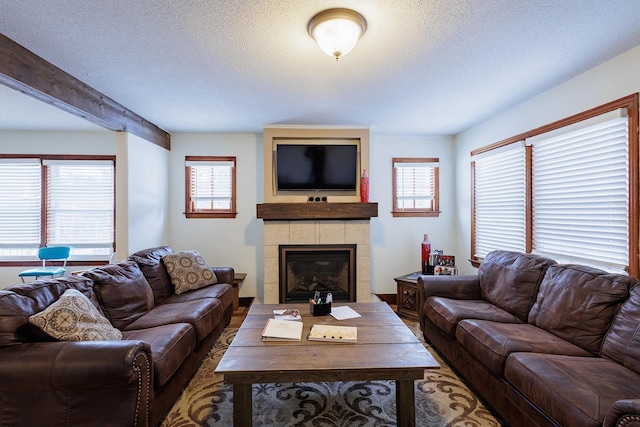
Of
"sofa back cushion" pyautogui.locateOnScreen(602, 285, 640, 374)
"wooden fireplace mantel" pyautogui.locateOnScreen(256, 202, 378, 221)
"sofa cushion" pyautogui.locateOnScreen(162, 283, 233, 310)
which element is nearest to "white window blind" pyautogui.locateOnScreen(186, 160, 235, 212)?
"wooden fireplace mantel" pyautogui.locateOnScreen(256, 202, 378, 221)

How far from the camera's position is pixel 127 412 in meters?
1.50

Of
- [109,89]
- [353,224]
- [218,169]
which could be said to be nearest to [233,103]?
[109,89]

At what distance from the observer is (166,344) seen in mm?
1930

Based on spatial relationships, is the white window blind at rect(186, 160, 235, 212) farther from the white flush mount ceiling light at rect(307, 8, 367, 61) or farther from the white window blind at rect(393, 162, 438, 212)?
the white flush mount ceiling light at rect(307, 8, 367, 61)

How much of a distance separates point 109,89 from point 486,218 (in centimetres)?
439

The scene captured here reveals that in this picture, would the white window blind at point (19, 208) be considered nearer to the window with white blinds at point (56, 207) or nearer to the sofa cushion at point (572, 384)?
the window with white blinds at point (56, 207)

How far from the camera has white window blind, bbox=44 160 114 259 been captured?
4172 millimetres

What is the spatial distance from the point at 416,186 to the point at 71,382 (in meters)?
4.24

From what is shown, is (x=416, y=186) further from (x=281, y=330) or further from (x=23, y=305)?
(x=23, y=305)

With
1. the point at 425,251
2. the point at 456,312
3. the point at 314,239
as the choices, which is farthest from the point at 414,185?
the point at 456,312

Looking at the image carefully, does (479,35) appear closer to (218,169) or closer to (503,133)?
(503,133)

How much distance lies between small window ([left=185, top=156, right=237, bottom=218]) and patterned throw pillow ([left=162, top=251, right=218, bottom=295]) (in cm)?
109

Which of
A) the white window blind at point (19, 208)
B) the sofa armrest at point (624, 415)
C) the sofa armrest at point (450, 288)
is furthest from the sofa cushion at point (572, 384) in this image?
the white window blind at point (19, 208)

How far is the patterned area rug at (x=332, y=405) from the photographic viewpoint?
6.10 feet
